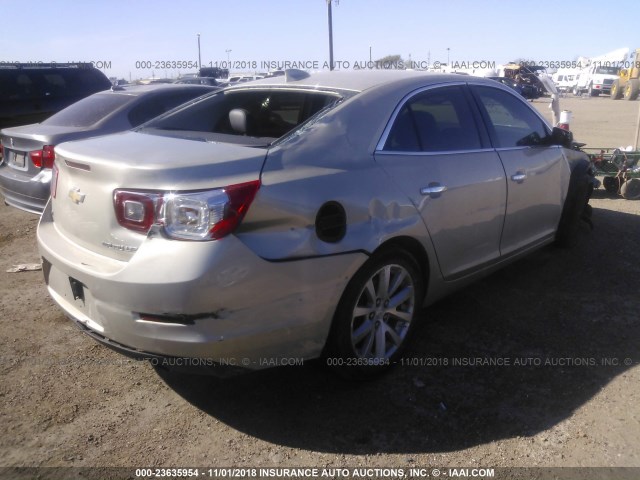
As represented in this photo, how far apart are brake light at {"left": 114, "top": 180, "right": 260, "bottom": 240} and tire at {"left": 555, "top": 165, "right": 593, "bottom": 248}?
11.4ft

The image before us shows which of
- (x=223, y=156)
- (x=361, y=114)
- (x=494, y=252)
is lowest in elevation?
(x=494, y=252)

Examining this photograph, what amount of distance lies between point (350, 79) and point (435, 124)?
0.60 meters

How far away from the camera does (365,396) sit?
3146 millimetres

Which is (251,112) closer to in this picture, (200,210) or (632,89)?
(200,210)

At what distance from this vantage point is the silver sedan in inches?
97.3

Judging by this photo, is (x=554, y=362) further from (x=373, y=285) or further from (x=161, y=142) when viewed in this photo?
(x=161, y=142)

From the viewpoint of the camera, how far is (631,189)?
7.41 meters

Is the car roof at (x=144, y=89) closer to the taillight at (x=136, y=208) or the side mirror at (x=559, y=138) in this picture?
the side mirror at (x=559, y=138)

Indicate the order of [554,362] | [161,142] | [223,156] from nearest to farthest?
1. [223,156]
2. [161,142]
3. [554,362]

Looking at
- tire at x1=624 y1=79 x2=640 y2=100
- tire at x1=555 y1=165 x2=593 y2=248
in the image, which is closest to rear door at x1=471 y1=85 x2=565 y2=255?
tire at x1=555 y1=165 x2=593 y2=248

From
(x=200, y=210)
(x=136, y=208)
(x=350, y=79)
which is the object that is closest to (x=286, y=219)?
(x=200, y=210)

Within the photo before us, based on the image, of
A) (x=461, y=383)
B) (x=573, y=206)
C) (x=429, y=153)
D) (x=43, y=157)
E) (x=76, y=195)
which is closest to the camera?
(x=76, y=195)

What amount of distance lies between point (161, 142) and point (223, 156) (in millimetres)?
574

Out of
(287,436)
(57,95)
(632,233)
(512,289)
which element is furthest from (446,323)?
(57,95)
